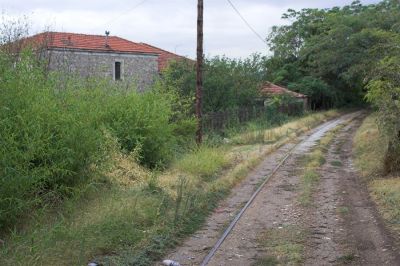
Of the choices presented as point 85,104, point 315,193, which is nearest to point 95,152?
point 85,104

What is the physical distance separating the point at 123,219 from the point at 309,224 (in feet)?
11.7

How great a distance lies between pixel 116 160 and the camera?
506 inches

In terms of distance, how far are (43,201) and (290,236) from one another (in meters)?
4.30

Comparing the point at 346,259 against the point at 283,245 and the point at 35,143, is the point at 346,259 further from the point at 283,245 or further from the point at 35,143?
the point at 35,143

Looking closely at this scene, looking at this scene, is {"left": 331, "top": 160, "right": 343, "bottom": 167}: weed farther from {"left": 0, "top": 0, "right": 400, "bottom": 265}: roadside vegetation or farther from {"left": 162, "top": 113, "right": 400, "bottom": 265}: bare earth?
{"left": 162, "top": 113, "right": 400, "bottom": 265}: bare earth

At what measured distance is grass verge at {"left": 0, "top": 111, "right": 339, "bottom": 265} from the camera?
7.12 m

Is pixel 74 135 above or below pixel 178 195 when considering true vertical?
above

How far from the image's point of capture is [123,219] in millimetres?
8852

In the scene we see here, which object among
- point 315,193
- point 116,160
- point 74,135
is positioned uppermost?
point 74,135

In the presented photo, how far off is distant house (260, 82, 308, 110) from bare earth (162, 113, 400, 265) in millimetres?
27642

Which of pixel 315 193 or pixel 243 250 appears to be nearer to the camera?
pixel 243 250

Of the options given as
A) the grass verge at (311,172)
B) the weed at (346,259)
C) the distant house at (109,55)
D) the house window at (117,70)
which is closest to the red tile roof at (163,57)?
the distant house at (109,55)

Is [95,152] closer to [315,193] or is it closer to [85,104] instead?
[85,104]

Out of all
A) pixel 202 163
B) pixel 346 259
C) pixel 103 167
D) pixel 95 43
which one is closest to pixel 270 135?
pixel 202 163
